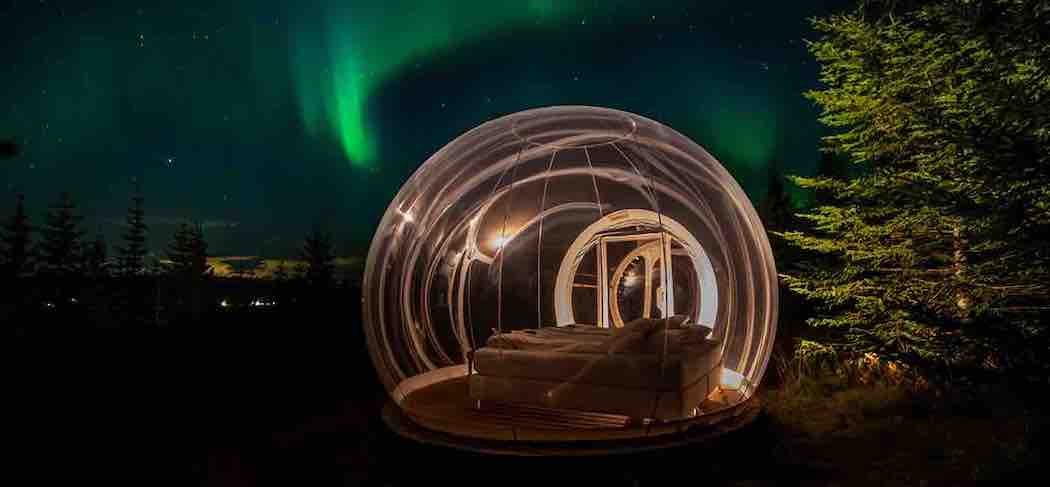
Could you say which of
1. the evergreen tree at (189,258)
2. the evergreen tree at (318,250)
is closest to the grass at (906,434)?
the evergreen tree at (318,250)

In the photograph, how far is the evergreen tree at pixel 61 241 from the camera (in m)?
30.2

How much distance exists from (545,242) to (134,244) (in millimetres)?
38406

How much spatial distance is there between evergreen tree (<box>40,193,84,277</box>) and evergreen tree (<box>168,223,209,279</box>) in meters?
6.87

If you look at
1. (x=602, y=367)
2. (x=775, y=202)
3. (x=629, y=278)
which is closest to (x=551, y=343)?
(x=602, y=367)

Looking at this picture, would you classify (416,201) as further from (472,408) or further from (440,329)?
(472,408)

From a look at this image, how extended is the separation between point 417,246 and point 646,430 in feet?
9.00

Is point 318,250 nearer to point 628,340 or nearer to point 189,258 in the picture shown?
point 189,258

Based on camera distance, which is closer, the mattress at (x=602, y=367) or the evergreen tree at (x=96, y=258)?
the mattress at (x=602, y=367)

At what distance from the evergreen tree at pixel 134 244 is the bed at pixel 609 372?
3820 cm

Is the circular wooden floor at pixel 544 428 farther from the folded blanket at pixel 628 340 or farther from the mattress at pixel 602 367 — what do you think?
the folded blanket at pixel 628 340

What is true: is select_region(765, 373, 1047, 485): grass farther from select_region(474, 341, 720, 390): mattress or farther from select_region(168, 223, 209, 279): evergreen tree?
select_region(168, 223, 209, 279): evergreen tree

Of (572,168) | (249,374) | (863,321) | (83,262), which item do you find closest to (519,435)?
(572,168)

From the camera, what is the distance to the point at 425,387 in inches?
205

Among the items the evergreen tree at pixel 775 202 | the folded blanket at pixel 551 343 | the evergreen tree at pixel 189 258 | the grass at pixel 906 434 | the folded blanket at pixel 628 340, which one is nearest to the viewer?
the grass at pixel 906 434
